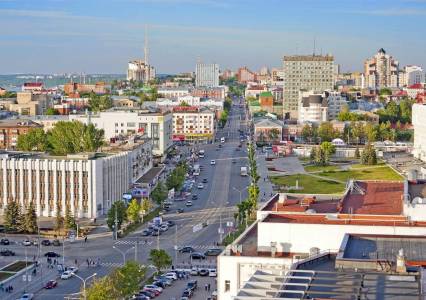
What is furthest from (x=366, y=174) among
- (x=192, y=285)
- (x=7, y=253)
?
(x=192, y=285)

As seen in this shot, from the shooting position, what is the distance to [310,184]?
34.0 m

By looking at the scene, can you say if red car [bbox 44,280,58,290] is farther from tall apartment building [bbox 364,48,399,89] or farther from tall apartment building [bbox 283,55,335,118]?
tall apartment building [bbox 364,48,399,89]

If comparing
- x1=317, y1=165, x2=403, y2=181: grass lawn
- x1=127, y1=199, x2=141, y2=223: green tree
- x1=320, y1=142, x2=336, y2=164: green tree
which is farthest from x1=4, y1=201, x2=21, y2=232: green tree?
x1=320, y1=142, x2=336, y2=164: green tree

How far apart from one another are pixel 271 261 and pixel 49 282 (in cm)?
789

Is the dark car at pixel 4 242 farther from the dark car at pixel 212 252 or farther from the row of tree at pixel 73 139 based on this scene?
the row of tree at pixel 73 139

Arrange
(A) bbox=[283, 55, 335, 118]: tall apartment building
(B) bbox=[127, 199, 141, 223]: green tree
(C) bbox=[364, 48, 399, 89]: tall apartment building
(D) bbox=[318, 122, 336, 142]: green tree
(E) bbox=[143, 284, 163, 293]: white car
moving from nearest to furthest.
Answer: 1. (E) bbox=[143, 284, 163, 293]: white car
2. (B) bbox=[127, 199, 141, 223]: green tree
3. (D) bbox=[318, 122, 336, 142]: green tree
4. (A) bbox=[283, 55, 335, 118]: tall apartment building
5. (C) bbox=[364, 48, 399, 89]: tall apartment building

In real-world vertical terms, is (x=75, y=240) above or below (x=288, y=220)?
below

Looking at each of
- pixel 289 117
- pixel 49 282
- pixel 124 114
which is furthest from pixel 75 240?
pixel 289 117

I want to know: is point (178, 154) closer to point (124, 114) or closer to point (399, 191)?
point (124, 114)

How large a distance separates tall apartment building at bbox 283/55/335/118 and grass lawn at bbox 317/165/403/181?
3006cm

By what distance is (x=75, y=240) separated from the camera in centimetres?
2264

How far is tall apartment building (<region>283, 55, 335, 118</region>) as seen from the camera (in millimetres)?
69250

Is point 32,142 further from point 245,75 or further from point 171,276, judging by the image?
point 245,75

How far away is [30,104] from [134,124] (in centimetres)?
2120
